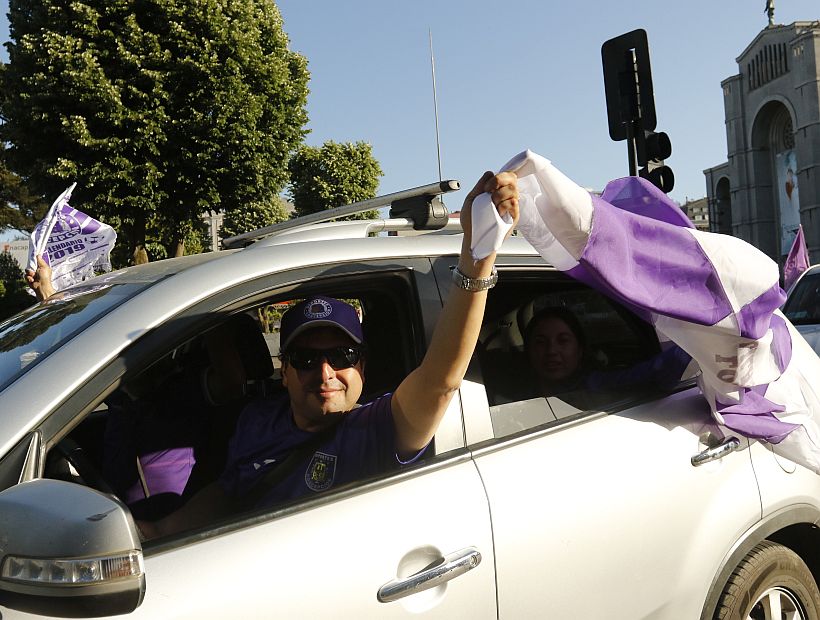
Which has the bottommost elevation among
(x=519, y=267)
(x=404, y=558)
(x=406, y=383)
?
(x=404, y=558)

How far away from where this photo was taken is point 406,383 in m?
2.04

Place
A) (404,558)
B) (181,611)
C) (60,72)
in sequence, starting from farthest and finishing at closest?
(60,72) < (404,558) < (181,611)

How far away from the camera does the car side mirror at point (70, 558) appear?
1224mm

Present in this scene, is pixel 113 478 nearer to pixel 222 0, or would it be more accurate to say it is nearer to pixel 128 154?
pixel 128 154

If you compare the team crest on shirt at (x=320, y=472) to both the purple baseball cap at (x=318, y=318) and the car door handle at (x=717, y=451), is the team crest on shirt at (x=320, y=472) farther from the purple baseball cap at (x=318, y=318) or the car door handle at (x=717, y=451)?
the car door handle at (x=717, y=451)

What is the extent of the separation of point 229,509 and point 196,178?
1848cm

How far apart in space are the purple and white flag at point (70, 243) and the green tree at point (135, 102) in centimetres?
1314

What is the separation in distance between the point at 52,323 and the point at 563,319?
1.54 m

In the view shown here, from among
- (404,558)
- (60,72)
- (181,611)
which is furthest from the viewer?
(60,72)

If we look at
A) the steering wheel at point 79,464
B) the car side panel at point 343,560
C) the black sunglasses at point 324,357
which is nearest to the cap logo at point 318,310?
the black sunglasses at point 324,357

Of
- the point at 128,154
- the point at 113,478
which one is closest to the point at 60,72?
the point at 128,154

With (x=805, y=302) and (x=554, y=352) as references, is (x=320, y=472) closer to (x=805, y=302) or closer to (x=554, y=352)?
(x=554, y=352)

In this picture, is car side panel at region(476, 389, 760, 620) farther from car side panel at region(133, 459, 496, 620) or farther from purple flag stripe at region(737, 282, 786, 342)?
purple flag stripe at region(737, 282, 786, 342)

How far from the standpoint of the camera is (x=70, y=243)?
18.0 feet
